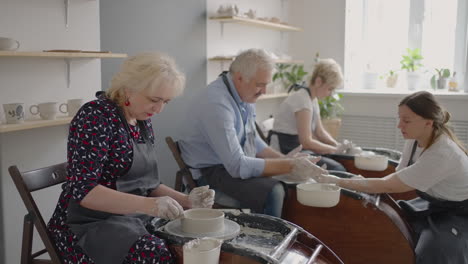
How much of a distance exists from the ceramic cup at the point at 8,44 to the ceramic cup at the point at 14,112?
0.27 m

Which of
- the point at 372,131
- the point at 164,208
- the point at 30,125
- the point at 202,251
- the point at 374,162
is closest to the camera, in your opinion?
the point at 202,251

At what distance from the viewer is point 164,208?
1562 millimetres

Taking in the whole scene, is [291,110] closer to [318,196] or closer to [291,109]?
[291,109]

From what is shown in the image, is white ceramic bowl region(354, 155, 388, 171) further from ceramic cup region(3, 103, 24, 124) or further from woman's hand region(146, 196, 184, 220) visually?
ceramic cup region(3, 103, 24, 124)

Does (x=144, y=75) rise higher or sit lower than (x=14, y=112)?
higher

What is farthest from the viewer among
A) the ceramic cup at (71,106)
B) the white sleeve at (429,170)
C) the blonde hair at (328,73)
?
the blonde hair at (328,73)

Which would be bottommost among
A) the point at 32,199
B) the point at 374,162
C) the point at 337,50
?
the point at 374,162

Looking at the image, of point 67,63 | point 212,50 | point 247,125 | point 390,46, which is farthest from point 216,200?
point 390,46

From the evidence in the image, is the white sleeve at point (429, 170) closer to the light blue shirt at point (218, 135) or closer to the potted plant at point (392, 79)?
the light blue shirt at point (218, 135)

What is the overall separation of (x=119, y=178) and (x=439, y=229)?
1490 mm

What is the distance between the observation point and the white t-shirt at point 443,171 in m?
2.20

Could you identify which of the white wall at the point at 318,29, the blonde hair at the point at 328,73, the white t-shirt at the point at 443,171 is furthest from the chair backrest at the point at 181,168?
the white wall at the point at 318,29

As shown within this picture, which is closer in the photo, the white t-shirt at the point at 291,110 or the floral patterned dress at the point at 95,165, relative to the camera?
the floral patterned dress at the point at 95,165

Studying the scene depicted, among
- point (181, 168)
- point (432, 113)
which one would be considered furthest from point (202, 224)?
point (432, 113)
